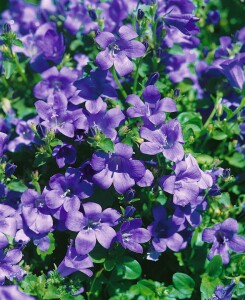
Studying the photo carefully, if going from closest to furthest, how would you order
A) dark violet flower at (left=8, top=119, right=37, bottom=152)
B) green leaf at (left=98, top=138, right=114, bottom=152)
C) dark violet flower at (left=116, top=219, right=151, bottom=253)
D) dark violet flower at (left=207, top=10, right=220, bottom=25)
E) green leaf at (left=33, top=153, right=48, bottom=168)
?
green leaf at (left=98, top=138, right=114, bottom=152)
dark violet flower at (left=116, top=219, right=151, bottom=253)
green leaf at (left=33, top=153, right=48, bottom=168)
dark violet flower at (left=8, top=119, right=37, bottom=152)
dark violet flower at (left=207, top=10, right=220, bottom=25)

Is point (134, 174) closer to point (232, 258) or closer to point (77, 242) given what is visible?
point (77, 242)

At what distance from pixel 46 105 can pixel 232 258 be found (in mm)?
1143

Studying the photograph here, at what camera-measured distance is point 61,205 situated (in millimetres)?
2410

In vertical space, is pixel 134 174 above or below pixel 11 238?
above

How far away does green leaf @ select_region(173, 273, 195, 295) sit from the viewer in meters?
2.50

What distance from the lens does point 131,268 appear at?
2498 millimetres

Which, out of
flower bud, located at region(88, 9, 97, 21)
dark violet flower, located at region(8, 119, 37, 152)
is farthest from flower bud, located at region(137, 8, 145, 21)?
dark violet flower, located at region(8, 119, 37, 152)

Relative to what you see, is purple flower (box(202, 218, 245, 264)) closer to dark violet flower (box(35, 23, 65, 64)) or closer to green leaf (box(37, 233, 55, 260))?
green leaf (box(37, 233, 55, 260))

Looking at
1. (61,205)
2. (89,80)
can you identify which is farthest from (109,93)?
(61,205)

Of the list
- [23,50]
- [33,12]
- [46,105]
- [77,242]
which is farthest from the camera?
[33,12]

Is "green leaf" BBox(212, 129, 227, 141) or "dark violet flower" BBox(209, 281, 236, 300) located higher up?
"green leaf" BBox(212, 129, 227, 141)

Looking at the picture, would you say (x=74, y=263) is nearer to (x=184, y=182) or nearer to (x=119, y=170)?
(x=119, y=170)

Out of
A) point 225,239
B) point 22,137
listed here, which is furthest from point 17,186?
point 225,239

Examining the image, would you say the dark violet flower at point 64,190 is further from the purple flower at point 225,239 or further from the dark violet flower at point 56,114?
the purple flower at point 225,239
